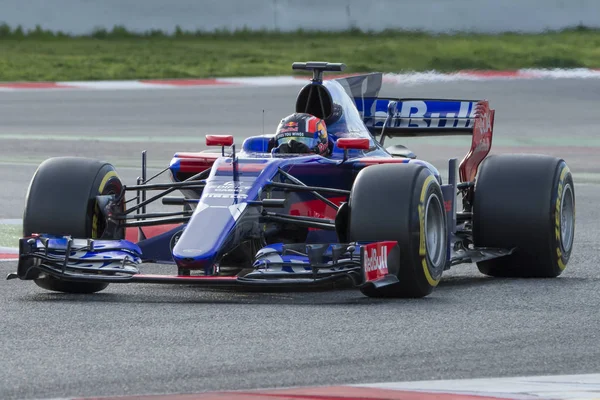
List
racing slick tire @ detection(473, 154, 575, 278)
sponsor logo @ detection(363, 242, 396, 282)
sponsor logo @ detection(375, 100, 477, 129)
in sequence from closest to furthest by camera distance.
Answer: sponsor logo @ detection(363, 242, 396, 282) < racing slick tire @ detection(473, 154, 575, 278) < sponsor logo @ detection(375, 100, 477, 129)

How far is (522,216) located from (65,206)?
2958 mm

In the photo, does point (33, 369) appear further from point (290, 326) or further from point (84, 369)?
point (290, 326)

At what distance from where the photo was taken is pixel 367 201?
805 cm

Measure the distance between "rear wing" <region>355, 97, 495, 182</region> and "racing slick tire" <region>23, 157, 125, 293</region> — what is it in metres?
2.93

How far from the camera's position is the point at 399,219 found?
7.99 metres

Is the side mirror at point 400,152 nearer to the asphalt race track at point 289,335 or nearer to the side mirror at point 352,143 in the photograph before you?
the asphalt race track at point 289,335

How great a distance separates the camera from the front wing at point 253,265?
775 cm

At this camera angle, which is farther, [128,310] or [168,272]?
[168,272]

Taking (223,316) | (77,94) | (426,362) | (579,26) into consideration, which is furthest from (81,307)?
(77,94)

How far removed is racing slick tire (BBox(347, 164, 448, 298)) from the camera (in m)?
7.98

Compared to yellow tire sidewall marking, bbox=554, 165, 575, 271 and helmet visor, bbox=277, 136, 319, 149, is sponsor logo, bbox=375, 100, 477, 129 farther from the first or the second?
helmet visor, bbox=277, 136, 319, 149

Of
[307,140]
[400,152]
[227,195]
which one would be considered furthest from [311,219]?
[400,152]

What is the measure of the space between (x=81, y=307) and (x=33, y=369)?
6.18 feet

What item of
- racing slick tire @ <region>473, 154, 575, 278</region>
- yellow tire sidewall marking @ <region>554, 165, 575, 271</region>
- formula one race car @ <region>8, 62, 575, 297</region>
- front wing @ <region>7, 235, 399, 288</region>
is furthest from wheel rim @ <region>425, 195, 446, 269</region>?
yellow tire sidewall marking @ <region>554, 165, 575, 271</region>
